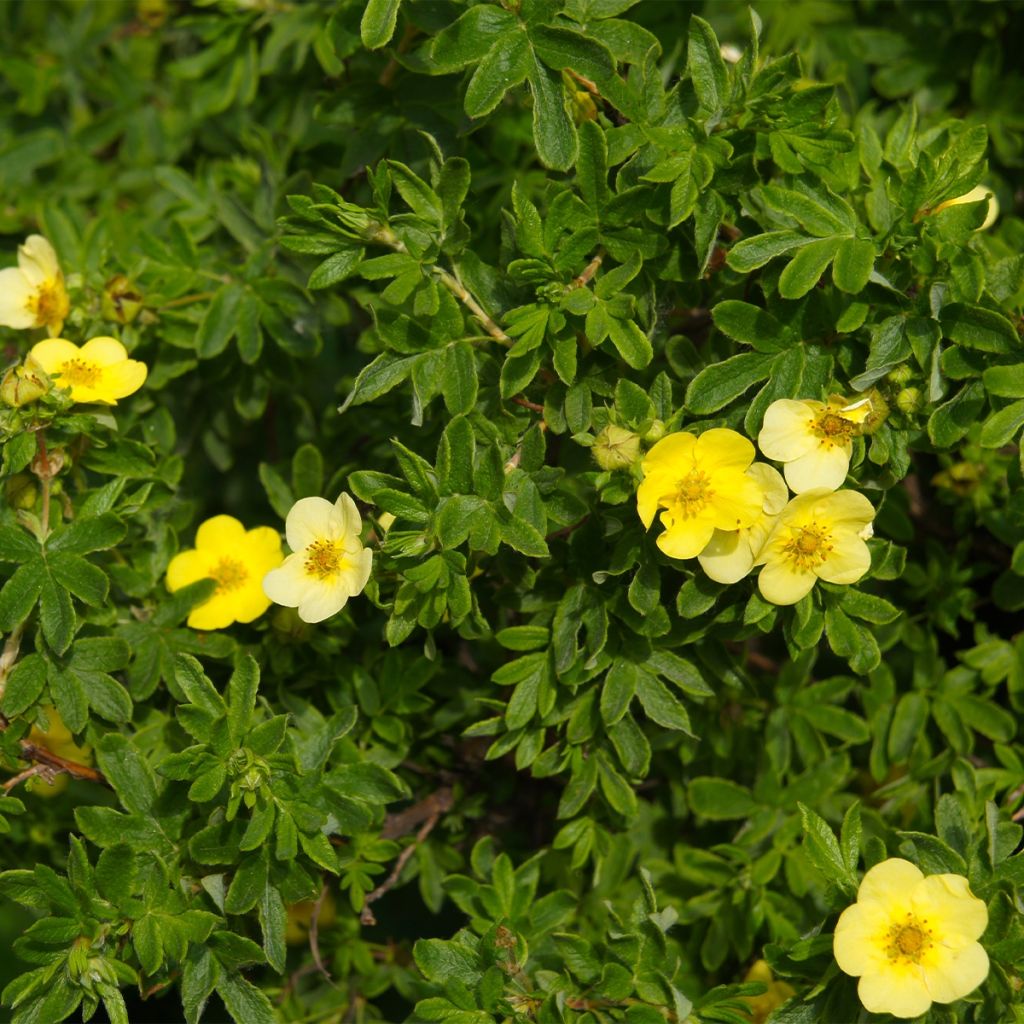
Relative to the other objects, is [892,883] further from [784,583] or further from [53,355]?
[53,355]

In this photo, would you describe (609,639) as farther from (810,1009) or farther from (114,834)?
(114,834)

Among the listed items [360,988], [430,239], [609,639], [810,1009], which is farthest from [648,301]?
[360,988]

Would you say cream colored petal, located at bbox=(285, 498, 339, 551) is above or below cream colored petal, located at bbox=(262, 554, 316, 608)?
above

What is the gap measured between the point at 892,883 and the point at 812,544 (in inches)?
19.4

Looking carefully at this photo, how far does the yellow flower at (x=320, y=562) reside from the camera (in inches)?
74.4

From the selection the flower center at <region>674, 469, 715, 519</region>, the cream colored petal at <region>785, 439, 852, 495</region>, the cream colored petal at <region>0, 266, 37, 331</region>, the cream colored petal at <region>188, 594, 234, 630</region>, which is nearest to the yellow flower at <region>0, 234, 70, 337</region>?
the cream colored petal at <region>0, 266, 37, 331</region>

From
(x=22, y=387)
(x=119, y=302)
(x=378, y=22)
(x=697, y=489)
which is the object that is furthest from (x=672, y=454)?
(x=119, y=302)

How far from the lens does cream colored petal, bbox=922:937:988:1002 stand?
66.4 inches

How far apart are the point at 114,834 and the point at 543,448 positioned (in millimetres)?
884

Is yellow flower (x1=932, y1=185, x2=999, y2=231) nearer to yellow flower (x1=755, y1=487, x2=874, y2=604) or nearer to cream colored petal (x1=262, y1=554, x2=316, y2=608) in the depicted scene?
yellow flower (x1=755, y1=487, x2=874, y2=604)

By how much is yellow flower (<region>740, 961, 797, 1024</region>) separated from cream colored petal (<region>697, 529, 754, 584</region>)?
83 cm

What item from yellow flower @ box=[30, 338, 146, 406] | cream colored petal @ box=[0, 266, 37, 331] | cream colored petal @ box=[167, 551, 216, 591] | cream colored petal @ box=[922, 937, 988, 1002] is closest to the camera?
cream colored petal @ box=[922, 937, 988, 1002]

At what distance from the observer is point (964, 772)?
2.10m

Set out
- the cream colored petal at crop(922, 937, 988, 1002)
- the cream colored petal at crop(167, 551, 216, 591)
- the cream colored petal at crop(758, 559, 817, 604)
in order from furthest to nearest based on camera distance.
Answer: the cream colored petal at crop(167, 551, 216, 591) < the cream colored petal at crop(758, 559, 817, 604) < the cream colored petal at crop(922, 937, 988, 1002)
